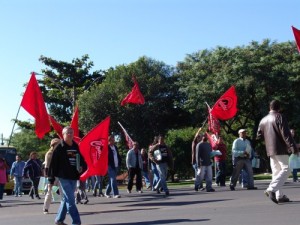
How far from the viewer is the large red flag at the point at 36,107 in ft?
59.6

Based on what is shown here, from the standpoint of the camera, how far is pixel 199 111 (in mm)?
44344

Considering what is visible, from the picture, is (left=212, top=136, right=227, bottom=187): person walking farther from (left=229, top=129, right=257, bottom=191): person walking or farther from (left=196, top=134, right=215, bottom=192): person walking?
(left=229, top=129, right=257, bottom=191): person walking

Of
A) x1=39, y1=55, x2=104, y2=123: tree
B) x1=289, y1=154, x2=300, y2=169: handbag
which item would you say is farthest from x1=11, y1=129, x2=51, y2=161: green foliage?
x1=289, y1=154, x2=300, y2=169: handbag

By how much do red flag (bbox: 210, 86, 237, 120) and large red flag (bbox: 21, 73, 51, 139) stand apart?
29.9 feet

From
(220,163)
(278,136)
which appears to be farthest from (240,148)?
(278,136)

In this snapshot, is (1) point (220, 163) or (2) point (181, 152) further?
(2) point (181, 152)

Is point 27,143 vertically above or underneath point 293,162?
above

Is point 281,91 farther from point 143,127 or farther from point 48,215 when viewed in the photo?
point 48,215

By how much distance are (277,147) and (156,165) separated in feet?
23.3

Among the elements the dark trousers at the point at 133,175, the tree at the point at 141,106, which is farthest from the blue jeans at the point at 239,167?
the tree at the point at 141,106

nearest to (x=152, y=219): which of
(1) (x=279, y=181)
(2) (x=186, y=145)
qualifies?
(1) (x=279, y=181)

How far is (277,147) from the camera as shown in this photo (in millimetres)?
11508

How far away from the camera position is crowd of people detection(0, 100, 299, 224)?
10.4 m

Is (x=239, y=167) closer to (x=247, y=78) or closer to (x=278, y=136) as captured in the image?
(x=278, y=136)
